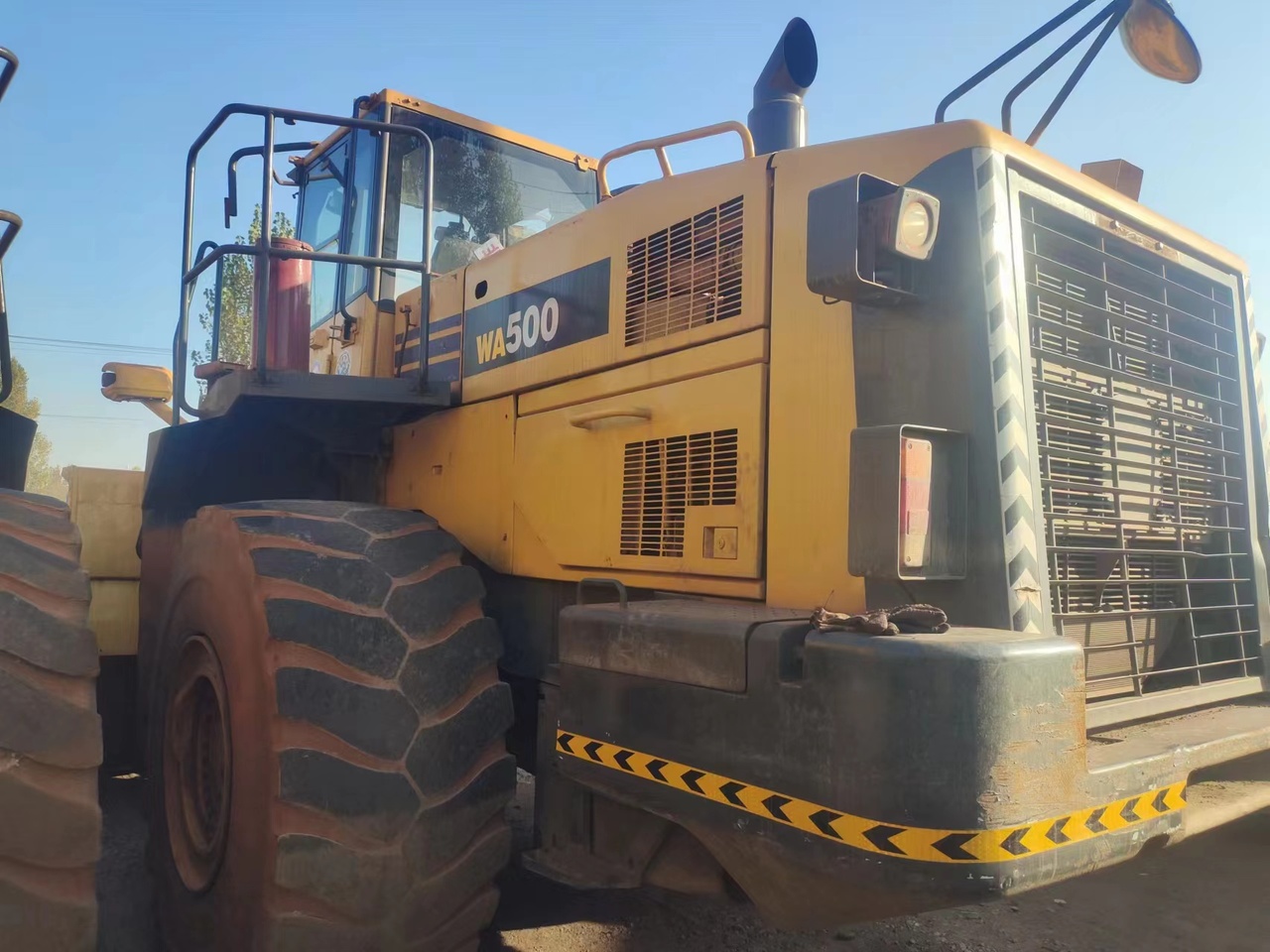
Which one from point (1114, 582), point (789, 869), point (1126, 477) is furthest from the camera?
point (1126, 477)

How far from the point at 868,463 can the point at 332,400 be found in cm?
232

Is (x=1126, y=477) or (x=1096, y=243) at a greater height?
(x=1096, y=243)

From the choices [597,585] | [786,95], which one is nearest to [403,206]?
[786,95]

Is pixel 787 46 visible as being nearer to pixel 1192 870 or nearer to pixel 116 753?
pixel 1192 870

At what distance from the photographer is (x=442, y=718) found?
270 centimetres

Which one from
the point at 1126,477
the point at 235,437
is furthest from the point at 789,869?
the point at 235,437

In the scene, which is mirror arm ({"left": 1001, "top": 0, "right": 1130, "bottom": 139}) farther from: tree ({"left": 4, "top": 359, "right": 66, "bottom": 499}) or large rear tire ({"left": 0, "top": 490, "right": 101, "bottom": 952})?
tree ({"left": 4, "top": 359, "right": 66, "bottom": 499})

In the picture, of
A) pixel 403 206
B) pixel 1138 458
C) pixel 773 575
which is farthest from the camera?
pixel 403 206

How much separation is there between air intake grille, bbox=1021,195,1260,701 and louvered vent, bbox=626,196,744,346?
0.76m

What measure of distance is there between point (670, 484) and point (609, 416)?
327 millimetres

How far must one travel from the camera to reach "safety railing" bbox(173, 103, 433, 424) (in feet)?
11.7

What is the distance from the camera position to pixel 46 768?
224 cm

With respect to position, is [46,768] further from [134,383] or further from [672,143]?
[134,383]

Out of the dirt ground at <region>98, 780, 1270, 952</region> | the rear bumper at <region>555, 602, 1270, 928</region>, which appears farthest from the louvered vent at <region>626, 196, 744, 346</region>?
the dirt ground at <region>98, 780, 1270, 952</region>
